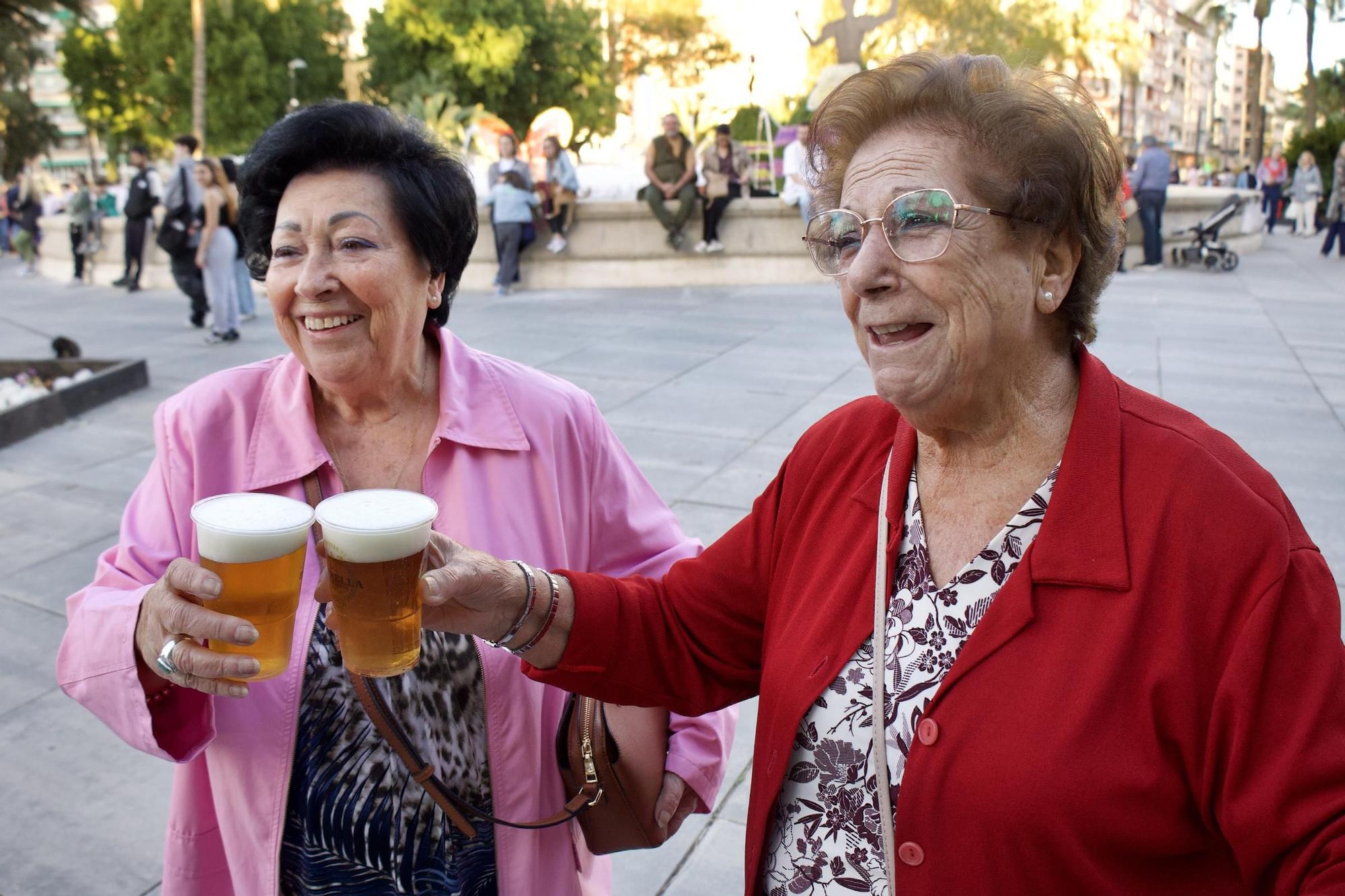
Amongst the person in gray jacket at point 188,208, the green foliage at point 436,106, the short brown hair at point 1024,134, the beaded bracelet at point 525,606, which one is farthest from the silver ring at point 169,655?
the green foliage at point 436,106

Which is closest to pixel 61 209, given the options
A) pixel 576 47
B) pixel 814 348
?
pixel 576 47

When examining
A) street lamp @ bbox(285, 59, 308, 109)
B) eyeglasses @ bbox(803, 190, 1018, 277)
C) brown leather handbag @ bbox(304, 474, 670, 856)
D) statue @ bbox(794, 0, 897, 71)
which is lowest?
brown leather handbag @ bbox(304, 474, 670, 856)

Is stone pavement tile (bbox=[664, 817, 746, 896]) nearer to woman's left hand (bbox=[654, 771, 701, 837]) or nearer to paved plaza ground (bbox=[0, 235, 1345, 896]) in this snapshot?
paved plaza ground (bbox=[0, 235, 1345, 896])

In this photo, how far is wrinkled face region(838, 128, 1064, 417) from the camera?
1.69 meters

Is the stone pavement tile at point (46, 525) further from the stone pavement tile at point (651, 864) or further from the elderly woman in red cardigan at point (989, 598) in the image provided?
the elderly woman in red cardigan at point (989, 598)

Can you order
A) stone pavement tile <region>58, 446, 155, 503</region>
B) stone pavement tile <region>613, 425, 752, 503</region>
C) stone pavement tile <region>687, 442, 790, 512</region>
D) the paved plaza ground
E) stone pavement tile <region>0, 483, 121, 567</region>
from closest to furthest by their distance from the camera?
the paved plaza ground < stone pavement tile <region>0, 483, 121, 567</region> < stone pavement tile <region>687, 442, 790, 512</region> < stone pavement tile <region>613, 425, 752, 503</region> < stone pavement tile <region>58, 446, 155, 503</region>

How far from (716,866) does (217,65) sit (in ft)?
149

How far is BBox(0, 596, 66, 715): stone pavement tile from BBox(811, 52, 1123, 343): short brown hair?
12.5 ft

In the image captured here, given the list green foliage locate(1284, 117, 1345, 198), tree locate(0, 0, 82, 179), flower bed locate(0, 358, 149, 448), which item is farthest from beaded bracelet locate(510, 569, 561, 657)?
tree locate(0, 0, 82, 179)

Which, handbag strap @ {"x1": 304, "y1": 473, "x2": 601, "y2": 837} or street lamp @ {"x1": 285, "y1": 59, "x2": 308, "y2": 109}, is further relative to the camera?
street lamp @ {"x1": 285, "y1": 59, "x2": 308, "y2": 109}

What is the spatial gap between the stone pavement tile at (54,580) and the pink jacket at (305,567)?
3.05m

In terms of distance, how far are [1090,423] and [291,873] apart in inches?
64.0

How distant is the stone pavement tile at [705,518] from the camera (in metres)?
5.57

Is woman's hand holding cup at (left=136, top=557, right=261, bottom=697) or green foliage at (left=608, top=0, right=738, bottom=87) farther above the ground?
green foliage at (left=608, top=0, right=738, bottom=87)
